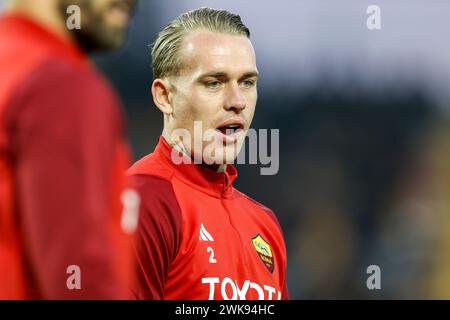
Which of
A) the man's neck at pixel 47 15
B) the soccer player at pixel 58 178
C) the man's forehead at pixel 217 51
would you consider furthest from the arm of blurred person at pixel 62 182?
the man's forehead at pixel 217 51

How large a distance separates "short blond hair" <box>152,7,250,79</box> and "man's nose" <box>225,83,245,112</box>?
234 mm

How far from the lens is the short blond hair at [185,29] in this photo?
3.13 m

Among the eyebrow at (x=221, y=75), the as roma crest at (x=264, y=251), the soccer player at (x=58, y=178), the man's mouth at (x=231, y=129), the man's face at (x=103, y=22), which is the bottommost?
the as roma crest at (x=264, y=251)

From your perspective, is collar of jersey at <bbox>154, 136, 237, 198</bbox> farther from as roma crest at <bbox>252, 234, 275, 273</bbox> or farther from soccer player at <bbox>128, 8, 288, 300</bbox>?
as roma crest at <bbox>252, 234, 275, 273</bbox>

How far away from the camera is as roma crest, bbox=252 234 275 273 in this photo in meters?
3.08

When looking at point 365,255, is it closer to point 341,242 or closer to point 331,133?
point 341,242

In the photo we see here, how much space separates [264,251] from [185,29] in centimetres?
88

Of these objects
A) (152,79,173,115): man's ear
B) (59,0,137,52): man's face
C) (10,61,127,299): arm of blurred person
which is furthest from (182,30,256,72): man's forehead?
(10,61,127,299): arm of blurred person

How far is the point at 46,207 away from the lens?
1479 millimetres

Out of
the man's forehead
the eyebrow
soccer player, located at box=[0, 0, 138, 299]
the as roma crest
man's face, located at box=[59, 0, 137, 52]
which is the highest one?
the man's forehead

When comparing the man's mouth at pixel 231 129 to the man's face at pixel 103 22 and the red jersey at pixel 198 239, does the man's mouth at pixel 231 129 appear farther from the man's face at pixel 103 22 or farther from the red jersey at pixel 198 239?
the man's face at pixel 103 22

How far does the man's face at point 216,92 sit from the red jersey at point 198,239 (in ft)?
0.37
